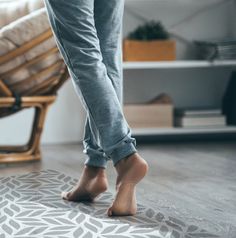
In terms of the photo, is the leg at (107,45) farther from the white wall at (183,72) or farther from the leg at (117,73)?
the white wall at (183,72)

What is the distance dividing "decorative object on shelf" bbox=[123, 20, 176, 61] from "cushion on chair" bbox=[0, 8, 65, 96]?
2.20 feet

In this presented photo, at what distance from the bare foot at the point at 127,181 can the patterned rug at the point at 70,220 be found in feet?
0.08

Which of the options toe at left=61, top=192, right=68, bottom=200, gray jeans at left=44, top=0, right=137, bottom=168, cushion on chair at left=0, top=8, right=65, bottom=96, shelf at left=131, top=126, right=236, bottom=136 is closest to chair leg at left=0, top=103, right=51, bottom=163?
cushion on chair at left=0, top=8, right=65, bottom=96

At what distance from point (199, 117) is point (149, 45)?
485mm

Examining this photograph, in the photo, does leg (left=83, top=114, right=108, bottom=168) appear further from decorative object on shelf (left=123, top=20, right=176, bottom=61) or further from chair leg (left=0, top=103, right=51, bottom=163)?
decorative object on shelf (left=123, top=20, right=176, bottom=61)

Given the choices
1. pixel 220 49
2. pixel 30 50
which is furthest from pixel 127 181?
pixel 220 49

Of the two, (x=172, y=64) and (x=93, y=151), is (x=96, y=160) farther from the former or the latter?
(x=172, y=64)

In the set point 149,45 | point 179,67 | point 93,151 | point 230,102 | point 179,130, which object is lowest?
point 179,130

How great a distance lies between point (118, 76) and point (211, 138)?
186cm

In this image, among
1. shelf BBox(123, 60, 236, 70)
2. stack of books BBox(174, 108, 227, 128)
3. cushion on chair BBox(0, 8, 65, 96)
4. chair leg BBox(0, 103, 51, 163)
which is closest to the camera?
cushion on chair BBox(0, 8, 65, 96)

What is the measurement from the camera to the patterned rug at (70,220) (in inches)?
58.7

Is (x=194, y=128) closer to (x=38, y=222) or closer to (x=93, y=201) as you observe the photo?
(x=93, y=201)

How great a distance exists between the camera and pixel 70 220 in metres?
1.63

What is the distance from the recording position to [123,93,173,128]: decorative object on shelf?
3367 mm
